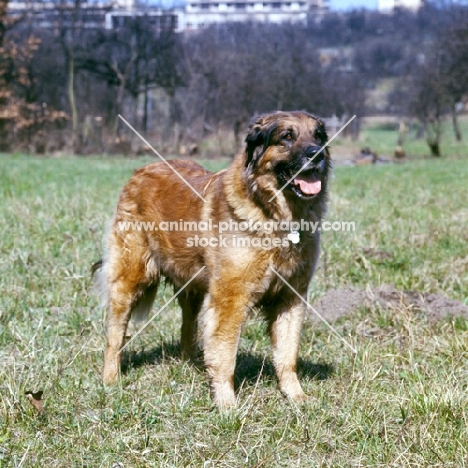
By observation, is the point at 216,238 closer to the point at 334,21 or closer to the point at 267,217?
the point at 267,217

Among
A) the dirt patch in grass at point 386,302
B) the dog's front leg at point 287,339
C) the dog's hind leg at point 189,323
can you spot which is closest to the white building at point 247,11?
the dirt patch in grass at point 386,302

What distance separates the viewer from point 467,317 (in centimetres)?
605

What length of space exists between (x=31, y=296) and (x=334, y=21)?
106171 millimetres

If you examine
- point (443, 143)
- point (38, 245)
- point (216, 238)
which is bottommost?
point (443, 143)

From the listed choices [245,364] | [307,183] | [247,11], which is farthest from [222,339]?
[247,11]

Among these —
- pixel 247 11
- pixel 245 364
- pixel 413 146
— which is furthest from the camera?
pixel 247 11

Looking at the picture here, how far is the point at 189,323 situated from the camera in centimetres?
559

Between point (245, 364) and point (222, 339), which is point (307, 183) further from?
point (245, 364)

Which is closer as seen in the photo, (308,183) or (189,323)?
(308,183)

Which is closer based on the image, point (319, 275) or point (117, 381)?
point (117, 381)

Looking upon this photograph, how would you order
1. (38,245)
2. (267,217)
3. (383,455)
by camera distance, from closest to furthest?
(383,455) → (267,217) → (38,245)

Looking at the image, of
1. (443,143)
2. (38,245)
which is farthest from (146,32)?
(38,245)

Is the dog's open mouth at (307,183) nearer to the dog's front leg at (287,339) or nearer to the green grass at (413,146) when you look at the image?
the dog's front leg at (287,339)

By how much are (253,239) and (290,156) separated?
1.88ft
